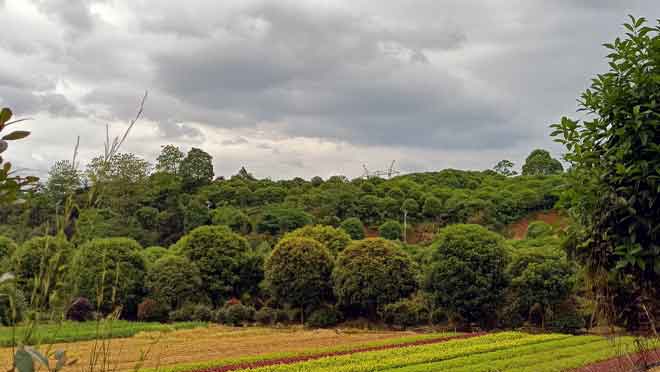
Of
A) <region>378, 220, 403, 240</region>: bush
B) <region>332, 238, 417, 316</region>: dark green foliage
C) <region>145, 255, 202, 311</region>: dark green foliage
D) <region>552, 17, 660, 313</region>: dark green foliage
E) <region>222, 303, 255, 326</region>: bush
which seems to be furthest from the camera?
<region>378, 220, 403, 240</region>: bush

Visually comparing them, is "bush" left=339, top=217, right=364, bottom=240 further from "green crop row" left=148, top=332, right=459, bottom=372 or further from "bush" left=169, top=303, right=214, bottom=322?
"green crop row" left=148, top=332, right=459, bottom=372

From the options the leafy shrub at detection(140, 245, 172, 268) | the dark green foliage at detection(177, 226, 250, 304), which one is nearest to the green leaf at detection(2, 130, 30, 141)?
the dark green foliage at detection(177, 226, 250, 304)

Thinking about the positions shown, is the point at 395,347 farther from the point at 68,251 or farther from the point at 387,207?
the point at 387,207

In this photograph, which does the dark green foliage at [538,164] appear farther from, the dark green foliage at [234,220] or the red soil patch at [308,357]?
the red soil patch at [308,357]

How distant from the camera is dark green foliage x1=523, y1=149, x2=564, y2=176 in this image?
6786cm

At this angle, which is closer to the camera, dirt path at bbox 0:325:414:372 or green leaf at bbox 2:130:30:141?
green leaf at bbox 2:130:30:141

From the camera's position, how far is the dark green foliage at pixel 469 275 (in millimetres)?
23844

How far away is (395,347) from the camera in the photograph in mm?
18766

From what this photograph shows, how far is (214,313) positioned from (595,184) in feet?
88.3

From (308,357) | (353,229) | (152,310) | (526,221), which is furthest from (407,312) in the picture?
(526,221)

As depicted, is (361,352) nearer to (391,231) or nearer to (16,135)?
(16,135)

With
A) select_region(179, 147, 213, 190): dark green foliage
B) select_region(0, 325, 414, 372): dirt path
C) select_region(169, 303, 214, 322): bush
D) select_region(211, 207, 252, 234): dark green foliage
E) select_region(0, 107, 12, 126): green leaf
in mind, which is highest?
select_region(179, 147, 213, 190): dark green foliage

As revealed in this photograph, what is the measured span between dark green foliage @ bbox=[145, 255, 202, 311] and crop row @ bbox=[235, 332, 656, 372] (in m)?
15.2

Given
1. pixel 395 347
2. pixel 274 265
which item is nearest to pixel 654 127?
pixel 395 347
